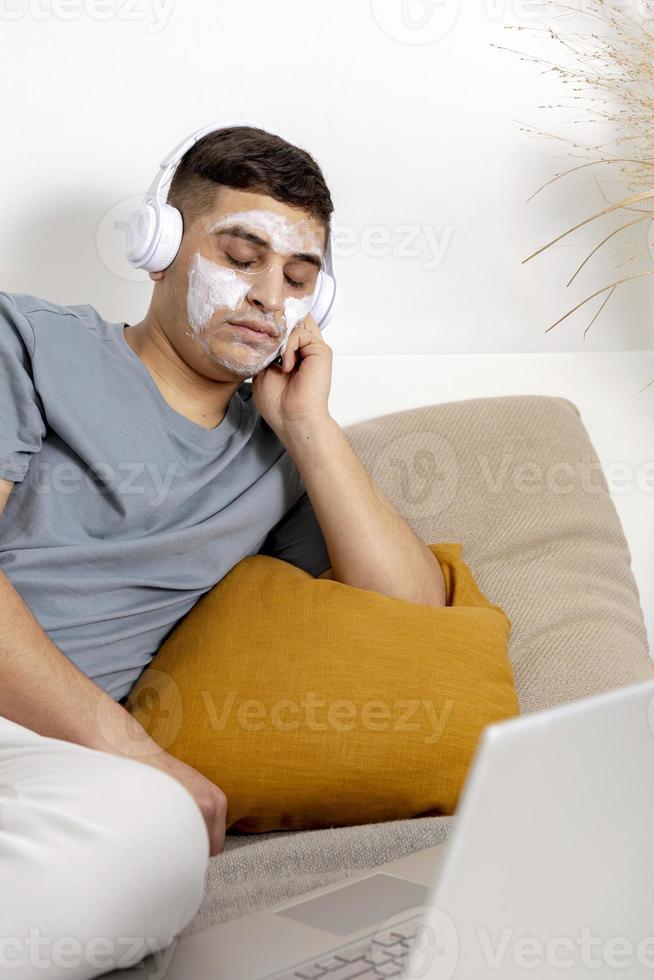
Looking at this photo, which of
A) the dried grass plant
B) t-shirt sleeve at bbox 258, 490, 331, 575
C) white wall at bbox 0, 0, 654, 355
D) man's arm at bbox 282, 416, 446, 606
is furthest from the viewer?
the dried grass plant

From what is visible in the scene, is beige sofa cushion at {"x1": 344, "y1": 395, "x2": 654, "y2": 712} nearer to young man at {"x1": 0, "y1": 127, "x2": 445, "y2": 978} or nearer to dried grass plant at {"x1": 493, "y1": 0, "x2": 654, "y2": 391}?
young man at {"x1": 0, "y1": 127, "x2": 445, "y2": 978}

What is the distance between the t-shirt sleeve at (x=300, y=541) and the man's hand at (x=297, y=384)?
0.13m

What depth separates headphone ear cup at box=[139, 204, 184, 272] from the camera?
59.2 inches

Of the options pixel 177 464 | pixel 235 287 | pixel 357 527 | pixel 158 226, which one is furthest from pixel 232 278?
pixel 357 527

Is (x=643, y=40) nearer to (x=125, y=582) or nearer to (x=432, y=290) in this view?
(x=432, y=290)

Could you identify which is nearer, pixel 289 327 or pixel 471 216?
pixel 289 327

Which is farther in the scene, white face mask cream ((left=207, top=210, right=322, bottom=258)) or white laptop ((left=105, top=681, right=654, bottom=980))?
white face mask cream ((left=207, top=210, right=322, bottom=258))

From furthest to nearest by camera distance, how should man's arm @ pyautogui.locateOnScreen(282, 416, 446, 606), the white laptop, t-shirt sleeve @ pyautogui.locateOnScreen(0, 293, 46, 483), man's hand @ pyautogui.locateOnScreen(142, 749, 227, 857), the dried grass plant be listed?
the dried grass plant < man's arm @ pyautogui.locateOnScreen(282, 416, 446, 606) < t-shirt sleeve @ pyautogui.locateOnScreen(0, 293, 46, 483) < man's hand @ pyautogui.locateOnScreen(142, 749, 227, 857) < the white laptop

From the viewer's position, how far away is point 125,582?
4.51ft

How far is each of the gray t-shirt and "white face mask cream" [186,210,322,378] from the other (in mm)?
102

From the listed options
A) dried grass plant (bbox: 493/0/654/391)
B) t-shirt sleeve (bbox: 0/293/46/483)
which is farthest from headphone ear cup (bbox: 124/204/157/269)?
dried grass plant (bbox: 493/0/654/391)

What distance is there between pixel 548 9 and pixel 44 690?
5.34 feet

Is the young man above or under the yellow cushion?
above

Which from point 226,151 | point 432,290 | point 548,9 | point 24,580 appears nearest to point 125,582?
point 24,580
